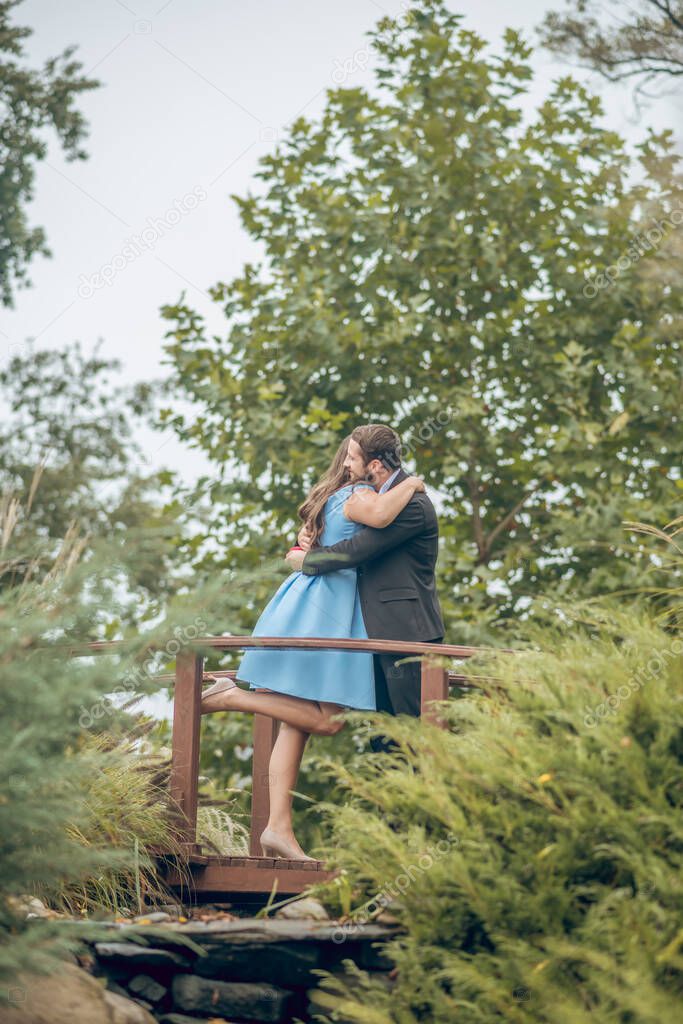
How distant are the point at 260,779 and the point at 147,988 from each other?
73.3 inches

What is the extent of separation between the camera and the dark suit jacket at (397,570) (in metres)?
5.47

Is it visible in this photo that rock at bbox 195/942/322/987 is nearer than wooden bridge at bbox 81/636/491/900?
Yes

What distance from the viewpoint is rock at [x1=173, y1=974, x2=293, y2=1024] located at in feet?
13.8

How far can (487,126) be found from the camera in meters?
10.2

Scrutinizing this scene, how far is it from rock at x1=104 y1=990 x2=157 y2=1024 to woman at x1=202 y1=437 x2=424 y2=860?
1.23 m

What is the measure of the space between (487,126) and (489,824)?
25.3ft

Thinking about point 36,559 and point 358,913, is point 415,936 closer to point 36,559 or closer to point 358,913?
point 358,913

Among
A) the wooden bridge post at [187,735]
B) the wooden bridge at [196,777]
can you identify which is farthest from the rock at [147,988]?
the wooden bridge post at [187,735]

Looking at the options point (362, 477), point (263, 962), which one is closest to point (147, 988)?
point (263, 962)

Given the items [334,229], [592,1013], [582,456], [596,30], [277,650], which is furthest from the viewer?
[334,229]

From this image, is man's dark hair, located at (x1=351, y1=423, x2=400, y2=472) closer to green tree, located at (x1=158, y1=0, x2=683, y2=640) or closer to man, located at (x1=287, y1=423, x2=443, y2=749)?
man, located at (x1=287, y1=423, x2=443, y2=749)

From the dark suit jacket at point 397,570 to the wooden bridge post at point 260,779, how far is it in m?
0.91

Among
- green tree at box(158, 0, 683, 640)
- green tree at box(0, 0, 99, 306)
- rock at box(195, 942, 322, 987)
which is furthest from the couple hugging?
green tree at box(0, 0, 99, 306)

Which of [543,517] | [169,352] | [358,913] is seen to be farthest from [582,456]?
[358,913]
